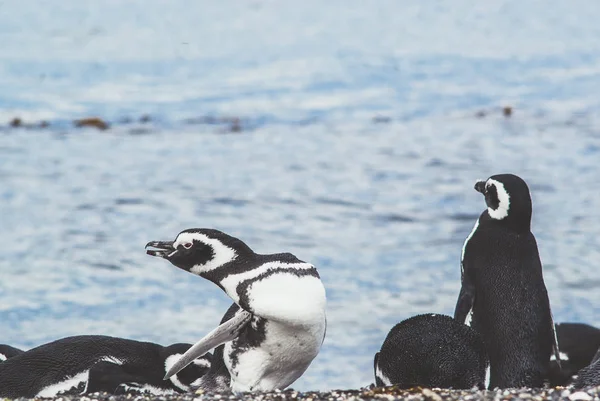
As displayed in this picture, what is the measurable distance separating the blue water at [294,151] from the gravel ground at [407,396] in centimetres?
201

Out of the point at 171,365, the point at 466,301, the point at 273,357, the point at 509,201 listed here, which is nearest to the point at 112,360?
the point at 171,365

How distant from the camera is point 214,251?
14.6 ft

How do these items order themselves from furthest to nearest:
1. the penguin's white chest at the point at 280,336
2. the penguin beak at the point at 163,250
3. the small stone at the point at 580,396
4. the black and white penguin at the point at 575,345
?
the black and white penguin at the point at 575,345, the penguin beak at the point at 163,250, the penguin's white chest at the point at 280,336, the small stone at the point at 580,396

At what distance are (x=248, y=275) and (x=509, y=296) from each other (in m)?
1.23

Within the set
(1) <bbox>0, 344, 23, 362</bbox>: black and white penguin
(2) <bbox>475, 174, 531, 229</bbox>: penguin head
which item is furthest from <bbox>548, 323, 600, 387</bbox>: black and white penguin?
(1) <bbox>0, 344, 23, 362</bbox>: black and white penguin

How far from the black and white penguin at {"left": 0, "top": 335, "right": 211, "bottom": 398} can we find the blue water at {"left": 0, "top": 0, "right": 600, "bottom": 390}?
1.26 m

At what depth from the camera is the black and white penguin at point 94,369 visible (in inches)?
182

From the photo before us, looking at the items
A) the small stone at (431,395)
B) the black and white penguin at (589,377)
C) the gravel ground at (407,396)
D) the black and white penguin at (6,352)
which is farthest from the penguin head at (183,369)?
the black and white penguin at (589,377)

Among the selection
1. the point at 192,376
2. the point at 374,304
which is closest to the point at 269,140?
the point at 374,304

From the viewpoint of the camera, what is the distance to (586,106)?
44.1ft

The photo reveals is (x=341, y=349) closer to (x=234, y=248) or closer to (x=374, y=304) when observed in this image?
(x=374, y=304)

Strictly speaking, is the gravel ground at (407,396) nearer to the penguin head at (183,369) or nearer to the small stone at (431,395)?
the small stone at (431,395)

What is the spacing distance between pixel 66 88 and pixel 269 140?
3.20m

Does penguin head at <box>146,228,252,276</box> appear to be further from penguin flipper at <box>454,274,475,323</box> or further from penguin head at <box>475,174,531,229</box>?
penguin head at <box>475,174,531,229</box>
